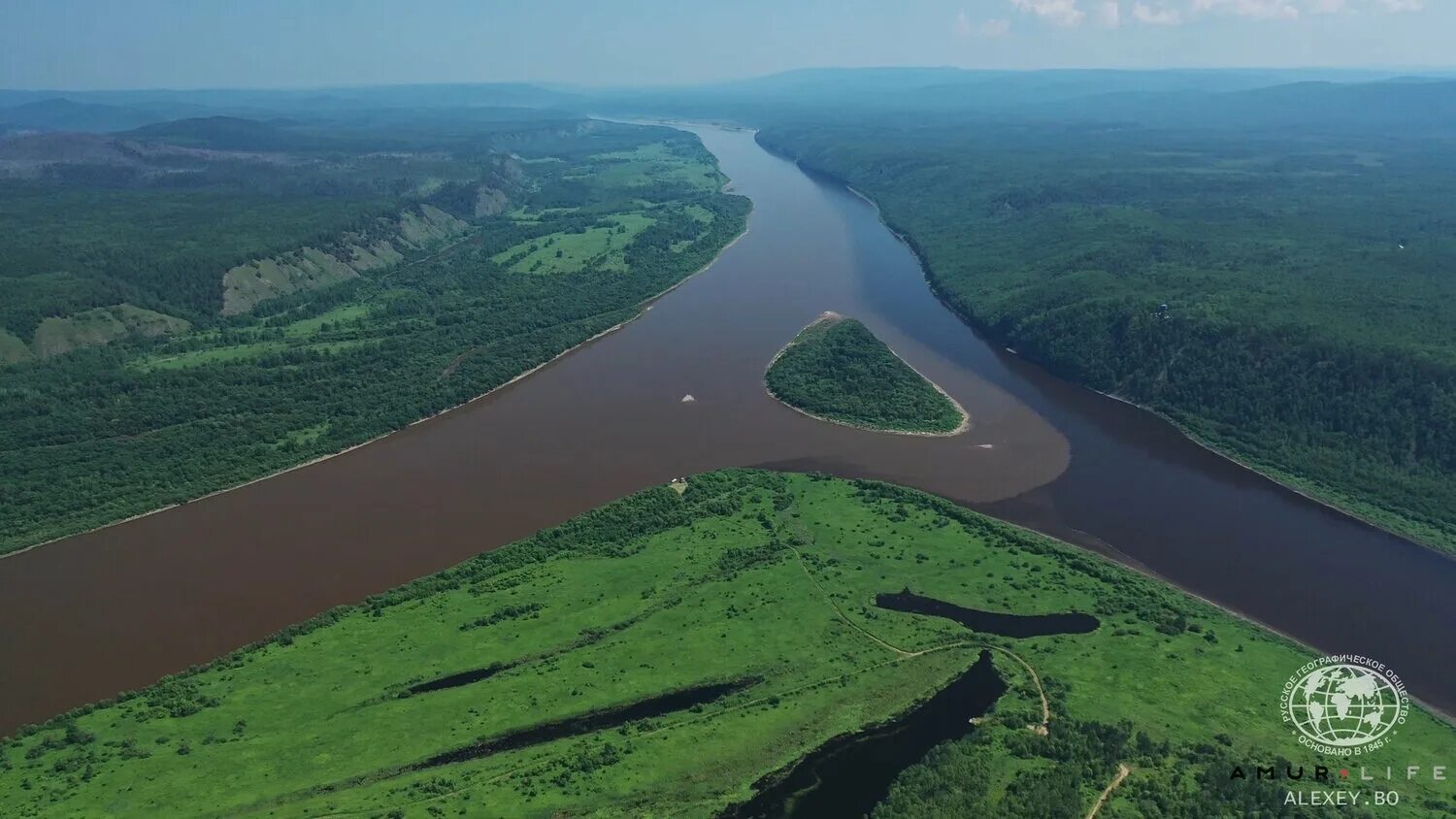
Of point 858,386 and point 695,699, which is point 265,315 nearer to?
point 858,386

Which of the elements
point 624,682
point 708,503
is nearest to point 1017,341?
point 708,503

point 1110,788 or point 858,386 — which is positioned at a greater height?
point 858,386

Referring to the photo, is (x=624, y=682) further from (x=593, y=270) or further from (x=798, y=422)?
(x=593, y=270)

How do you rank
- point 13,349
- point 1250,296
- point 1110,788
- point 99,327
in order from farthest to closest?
1. point 99,327
2. point 1250,296
3. point 13,349
4. point 1110,788

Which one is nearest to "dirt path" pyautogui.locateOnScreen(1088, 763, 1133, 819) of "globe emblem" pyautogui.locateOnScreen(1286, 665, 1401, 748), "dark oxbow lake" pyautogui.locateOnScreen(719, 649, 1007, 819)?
"dark oxbow lake" pyautogui.locateOnScreen(719, 649, 1007, 819)

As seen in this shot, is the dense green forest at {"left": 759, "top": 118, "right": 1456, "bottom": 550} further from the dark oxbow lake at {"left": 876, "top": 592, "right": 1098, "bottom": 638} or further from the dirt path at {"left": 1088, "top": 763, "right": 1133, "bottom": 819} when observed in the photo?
the dirt path at {"left": 1088, "top": 763, "right": 1133, "bottom": 819}

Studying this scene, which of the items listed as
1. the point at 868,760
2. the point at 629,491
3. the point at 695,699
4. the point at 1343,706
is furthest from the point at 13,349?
the point at 1343,706
